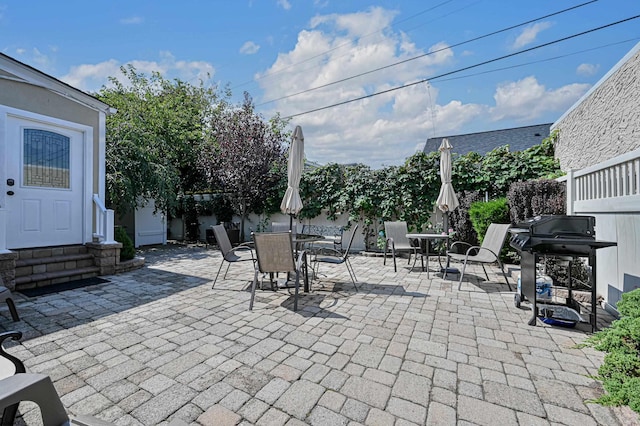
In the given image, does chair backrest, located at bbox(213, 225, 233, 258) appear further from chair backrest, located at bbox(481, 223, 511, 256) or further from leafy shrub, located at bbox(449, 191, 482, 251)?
leafy shrub, located at bbox(449, 191, 482, 251)

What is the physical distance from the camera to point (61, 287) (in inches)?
175

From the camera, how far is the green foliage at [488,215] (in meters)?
6.23

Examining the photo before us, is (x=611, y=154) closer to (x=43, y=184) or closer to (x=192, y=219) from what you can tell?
(x=43, y=184)

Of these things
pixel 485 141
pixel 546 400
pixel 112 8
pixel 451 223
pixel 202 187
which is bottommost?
A: pixel 546 400

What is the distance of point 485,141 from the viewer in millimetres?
14680

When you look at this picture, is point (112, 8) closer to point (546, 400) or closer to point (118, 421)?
point (118, 421)

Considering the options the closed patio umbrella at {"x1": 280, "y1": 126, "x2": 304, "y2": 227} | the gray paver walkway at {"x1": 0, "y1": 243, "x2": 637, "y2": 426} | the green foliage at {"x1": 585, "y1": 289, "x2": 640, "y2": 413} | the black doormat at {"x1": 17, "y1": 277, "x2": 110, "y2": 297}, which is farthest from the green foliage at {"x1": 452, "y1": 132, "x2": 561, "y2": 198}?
the black doormat at {"x1": 17, "y1": 277, "x2": 110, "y2": 297}

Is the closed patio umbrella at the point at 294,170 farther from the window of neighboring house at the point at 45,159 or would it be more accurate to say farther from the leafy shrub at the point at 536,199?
the leafy shrub at the point at 536,199

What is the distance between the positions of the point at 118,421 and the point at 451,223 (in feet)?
23.6

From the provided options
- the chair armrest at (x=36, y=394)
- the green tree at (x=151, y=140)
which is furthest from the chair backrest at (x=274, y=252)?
the green tree at (x=151, y=140)

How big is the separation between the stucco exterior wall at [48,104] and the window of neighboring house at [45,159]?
363mm

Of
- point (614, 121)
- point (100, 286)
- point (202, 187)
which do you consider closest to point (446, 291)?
point (614, 121)

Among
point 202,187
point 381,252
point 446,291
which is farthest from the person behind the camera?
point 202,187

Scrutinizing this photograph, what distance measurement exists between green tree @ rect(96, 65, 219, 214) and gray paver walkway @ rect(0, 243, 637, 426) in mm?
4629
